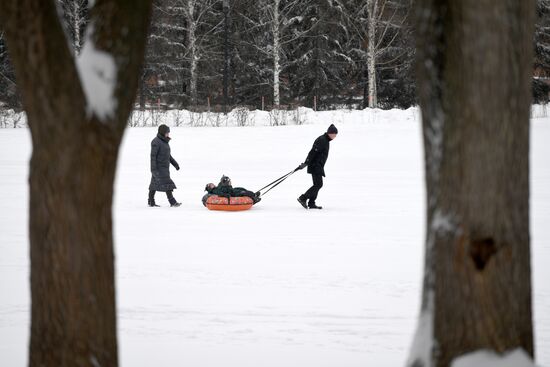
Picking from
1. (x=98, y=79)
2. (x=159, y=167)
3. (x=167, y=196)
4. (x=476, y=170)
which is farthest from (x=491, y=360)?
(x=167, y=196)

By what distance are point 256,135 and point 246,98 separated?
13.9m

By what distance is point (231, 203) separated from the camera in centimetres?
1241

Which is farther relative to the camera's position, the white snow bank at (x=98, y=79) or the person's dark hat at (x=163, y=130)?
the person's dark hat at (x=163, y=130)

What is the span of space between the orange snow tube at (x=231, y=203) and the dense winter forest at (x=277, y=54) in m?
18.9

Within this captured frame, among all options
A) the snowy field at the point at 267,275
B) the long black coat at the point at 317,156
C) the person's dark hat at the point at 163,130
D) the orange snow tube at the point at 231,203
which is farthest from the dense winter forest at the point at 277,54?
the orange snow tube at the point at 231,203

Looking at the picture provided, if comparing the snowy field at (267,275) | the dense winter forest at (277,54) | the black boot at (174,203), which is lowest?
the snowy field at (267,275)

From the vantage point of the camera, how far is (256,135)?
82.7 ft

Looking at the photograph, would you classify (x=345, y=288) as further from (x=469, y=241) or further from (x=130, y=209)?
(x=130, y=209)

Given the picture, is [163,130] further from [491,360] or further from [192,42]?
[192,42]

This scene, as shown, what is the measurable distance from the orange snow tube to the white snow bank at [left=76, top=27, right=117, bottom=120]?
349 inches

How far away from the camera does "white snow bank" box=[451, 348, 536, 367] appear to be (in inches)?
142

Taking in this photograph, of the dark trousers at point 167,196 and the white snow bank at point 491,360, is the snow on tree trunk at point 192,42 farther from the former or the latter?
the white snow bank at point 491,360

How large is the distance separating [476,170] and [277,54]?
29.0 meters

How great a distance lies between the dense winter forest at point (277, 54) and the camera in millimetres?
32500
